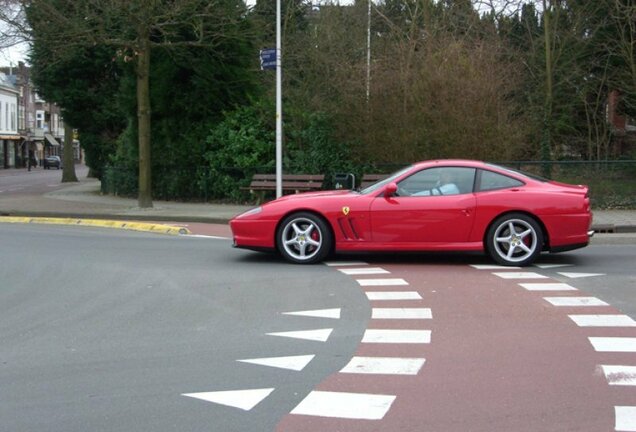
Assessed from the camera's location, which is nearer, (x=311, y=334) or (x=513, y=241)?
(x=311, y=334)

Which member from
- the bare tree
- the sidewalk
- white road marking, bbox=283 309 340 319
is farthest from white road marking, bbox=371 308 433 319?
the bare tree

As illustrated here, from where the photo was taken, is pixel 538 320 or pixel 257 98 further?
pixel 257 98

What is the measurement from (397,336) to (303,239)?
13.0ft

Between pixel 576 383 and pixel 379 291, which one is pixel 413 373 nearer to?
pixel 576 383

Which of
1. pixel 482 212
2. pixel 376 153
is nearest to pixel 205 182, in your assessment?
pixel 376 153

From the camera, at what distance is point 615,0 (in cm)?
2244

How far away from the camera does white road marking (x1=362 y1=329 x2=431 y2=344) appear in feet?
20.5

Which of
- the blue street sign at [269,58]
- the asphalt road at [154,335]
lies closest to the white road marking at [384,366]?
the asphalt road at [154,335]

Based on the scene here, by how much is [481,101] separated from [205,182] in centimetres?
866

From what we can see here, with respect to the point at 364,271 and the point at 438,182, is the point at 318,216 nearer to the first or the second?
the point at 364,271

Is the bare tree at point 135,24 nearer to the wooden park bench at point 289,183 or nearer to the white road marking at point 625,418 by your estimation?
the wooden park bench at point 289,183

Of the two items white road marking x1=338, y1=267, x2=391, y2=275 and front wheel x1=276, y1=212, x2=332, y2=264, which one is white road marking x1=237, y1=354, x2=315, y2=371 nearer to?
white road marking x1=338, y1=267, x2=391, y2=275

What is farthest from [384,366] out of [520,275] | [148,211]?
[148,211]

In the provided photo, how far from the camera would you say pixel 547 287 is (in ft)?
27.8
